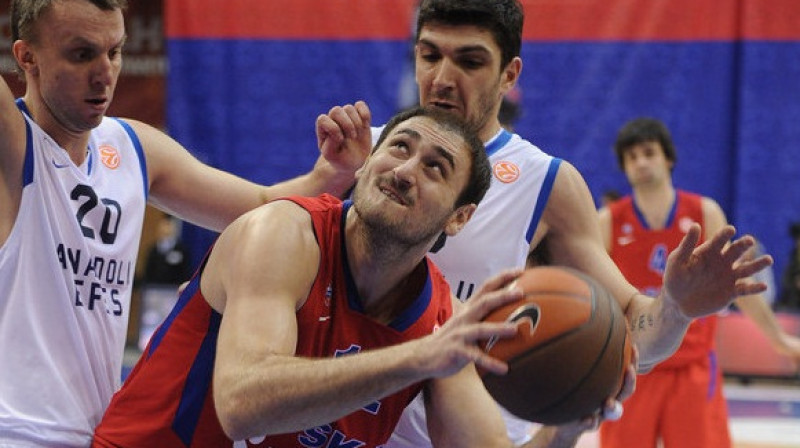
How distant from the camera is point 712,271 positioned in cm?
379

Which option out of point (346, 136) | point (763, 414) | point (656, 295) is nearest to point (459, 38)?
point (346, 136)

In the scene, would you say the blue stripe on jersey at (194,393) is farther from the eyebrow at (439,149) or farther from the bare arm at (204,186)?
the bare arm at (204,186)

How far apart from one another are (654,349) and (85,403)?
1.83 meters

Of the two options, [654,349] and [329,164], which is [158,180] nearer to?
[329,164]

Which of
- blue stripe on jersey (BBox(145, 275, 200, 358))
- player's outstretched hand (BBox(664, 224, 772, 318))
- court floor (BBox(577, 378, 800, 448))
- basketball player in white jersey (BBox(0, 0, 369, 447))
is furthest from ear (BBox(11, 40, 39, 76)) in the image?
court floor (BBox(577, 378, 800, 448))

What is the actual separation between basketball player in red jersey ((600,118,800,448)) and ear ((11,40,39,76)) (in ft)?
13.8

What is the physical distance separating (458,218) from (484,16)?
936mm

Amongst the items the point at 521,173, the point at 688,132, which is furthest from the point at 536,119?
the point at 521,173

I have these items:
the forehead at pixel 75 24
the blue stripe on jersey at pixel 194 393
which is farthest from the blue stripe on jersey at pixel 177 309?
the forehead at pixel 75 24

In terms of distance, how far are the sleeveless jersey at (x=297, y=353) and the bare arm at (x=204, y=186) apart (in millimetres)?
631

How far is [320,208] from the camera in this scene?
350 cm

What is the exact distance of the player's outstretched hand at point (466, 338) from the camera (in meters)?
2.74

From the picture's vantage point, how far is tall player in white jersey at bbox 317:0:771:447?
13.5 feet

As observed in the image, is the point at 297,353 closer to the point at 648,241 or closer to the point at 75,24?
the point at 75,24
